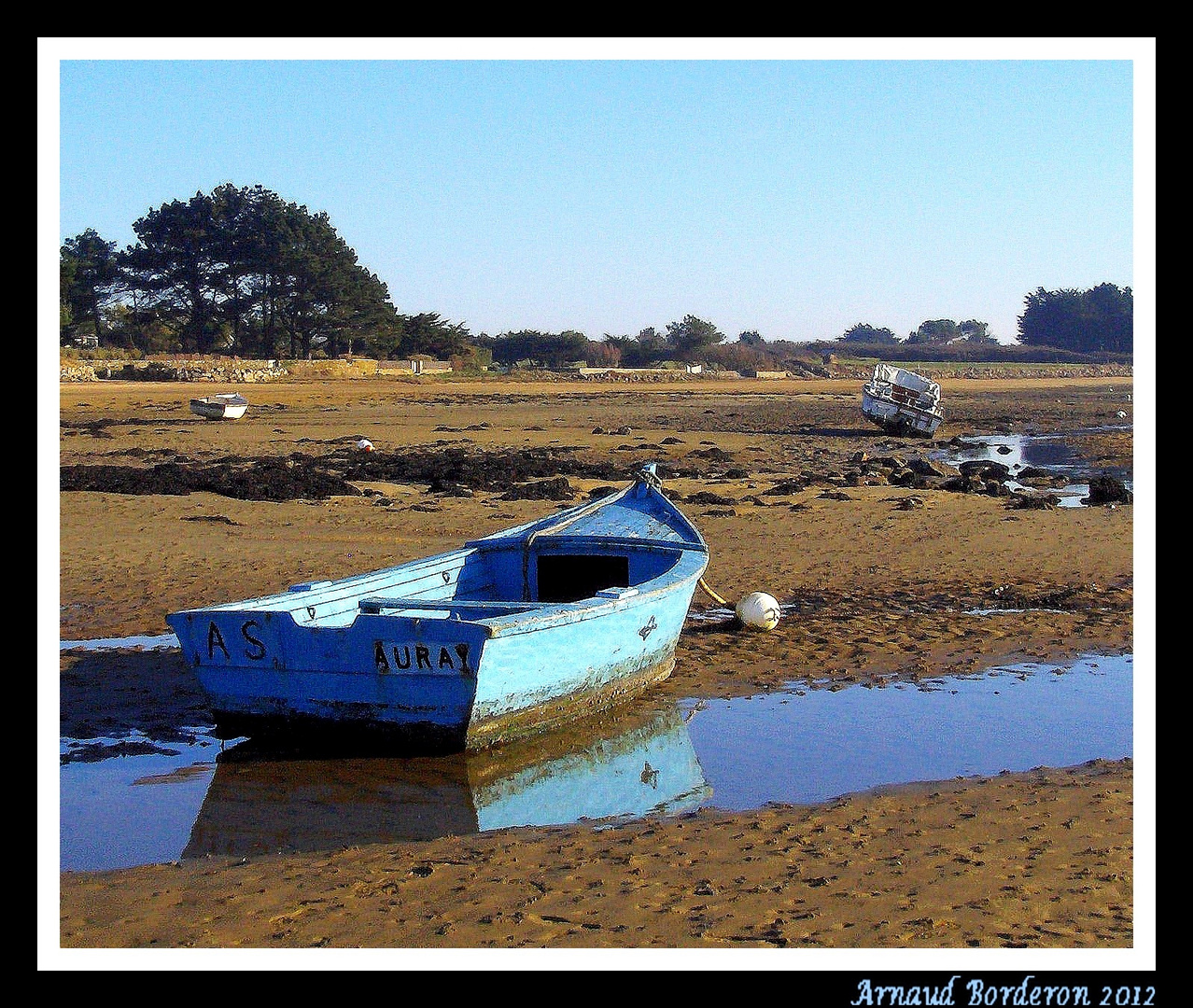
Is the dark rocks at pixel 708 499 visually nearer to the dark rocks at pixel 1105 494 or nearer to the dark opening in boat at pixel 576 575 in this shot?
the dark rocks at pixel 1105 494

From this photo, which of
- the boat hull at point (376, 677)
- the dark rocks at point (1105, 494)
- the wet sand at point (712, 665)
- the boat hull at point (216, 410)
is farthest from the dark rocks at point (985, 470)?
the boat hull at point (216, 410)

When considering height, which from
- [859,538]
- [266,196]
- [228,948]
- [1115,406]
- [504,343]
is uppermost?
[266,196]

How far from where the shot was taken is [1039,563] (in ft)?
47.3

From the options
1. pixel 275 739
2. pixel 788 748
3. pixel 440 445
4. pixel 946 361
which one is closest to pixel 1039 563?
pixel 788 748

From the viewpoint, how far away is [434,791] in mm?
7457

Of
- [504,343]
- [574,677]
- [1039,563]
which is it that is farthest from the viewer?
[504,343]

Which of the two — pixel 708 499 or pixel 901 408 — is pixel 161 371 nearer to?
pixel 901 408

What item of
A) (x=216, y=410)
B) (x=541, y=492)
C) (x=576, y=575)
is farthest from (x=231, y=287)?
(x=576, y=575)

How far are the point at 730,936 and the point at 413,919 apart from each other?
50.7 inches

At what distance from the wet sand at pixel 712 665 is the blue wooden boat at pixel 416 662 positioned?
966mm

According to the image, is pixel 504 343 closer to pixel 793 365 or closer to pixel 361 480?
pixel 793 365

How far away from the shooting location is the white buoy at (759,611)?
1130 cm

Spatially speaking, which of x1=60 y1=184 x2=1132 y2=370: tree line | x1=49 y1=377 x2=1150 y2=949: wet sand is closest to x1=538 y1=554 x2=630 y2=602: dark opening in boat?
x1=49 y1=377 x2=1150 y2=949: wet sand

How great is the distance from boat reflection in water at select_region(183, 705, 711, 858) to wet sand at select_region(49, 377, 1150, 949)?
37 cm
